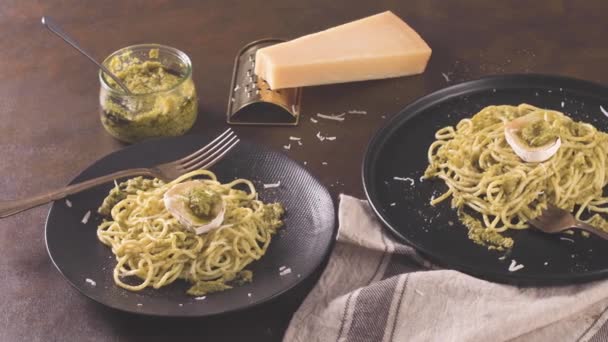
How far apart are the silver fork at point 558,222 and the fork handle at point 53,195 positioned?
48.7 inches

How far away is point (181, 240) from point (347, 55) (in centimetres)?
110

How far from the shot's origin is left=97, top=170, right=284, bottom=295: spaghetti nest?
88.9 inches

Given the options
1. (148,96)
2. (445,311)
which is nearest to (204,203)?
(148,96)

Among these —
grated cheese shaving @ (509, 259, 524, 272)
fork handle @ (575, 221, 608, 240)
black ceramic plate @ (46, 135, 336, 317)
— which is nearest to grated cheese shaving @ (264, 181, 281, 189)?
black ceramic plate @ (46, 135, 336, 317)

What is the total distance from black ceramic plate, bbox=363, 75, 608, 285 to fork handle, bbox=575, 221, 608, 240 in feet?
0.15

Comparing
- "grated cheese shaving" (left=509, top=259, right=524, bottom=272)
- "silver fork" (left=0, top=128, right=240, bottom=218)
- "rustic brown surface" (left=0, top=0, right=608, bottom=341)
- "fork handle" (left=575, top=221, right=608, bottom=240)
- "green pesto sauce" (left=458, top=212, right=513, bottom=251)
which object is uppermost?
"fork handle" (left=575, top=221, right=608, bottom=240)

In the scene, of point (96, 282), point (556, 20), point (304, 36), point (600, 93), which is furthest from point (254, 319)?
point (556, 20)

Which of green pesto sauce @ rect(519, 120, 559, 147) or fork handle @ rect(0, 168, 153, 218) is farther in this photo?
green pesto sauce @ rect(519, 120, 559, 147)

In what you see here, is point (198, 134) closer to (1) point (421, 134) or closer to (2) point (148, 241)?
(2) point (148, 241)

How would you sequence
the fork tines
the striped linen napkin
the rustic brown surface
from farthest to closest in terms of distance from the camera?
the fork tines < the rustic brown surface < the striped linen napkin

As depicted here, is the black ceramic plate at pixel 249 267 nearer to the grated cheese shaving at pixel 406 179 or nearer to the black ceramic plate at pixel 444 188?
the black ceramic plate at pixel 444 188

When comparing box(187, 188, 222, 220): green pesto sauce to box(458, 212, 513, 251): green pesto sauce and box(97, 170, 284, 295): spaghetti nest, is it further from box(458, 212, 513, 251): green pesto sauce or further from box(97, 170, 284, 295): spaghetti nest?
box(458, 212, 513, 251): green pesto sauce

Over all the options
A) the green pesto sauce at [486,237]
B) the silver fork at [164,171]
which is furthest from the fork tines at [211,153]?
the green pesto sauce at [486,237]

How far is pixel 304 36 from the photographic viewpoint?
10.5ft
